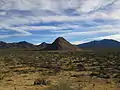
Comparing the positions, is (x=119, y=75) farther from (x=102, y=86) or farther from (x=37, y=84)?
(x=37, y=84)

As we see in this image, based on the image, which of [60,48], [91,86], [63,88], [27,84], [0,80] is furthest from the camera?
[60,48]

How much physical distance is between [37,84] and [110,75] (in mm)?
8294

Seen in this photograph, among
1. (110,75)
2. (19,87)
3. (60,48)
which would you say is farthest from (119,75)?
(60,48)

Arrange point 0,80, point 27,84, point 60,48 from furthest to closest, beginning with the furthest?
point 60,48 < point 0,80 < point 27,84

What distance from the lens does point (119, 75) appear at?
95.8ft

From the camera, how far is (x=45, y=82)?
25.0 meters

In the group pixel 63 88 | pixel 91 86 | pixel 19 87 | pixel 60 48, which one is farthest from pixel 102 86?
pixel 60 48

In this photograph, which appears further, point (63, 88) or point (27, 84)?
point (27, 84)

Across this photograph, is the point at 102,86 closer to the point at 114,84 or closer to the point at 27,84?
the point at 114,84

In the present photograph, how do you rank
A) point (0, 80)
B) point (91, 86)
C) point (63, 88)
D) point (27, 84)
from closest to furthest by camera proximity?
1. point (63, 88)
2. point (91, 86)
3. point (27, 84)
4. point (0, 80)

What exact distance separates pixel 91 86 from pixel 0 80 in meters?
8.92

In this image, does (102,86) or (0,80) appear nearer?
(102,86)

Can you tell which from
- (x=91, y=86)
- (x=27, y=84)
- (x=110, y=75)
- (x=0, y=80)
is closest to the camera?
Result: (x=91, y=86)

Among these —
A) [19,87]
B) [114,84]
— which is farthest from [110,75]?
[19,87]
